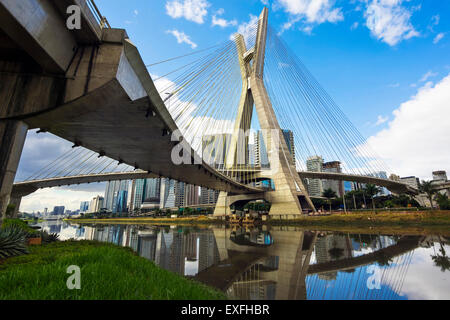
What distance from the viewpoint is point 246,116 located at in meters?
44.9

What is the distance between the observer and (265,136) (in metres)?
39.8

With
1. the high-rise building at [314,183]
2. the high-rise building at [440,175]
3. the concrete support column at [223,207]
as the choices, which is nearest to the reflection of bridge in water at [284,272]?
the concrete support column at [223,207]

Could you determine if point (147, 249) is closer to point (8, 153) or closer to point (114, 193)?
point (8, 153)

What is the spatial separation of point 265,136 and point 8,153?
118 ft

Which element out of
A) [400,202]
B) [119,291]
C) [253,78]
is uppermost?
[253,78]

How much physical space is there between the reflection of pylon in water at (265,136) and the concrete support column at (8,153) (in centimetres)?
3400

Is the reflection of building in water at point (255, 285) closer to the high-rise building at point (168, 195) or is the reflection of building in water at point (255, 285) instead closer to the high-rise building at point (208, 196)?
the high-rise building at point (208, 196)

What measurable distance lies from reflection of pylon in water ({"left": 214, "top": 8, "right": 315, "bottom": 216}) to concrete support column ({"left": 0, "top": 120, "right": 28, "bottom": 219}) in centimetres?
3400

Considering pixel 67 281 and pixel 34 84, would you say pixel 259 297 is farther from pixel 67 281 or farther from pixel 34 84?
pixel 34 84

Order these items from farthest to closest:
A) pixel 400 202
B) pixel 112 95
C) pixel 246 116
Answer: pixel 400 202 < pixel 246 116 < pixel 112 95

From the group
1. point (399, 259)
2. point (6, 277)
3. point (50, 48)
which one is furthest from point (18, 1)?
point (399, 259)

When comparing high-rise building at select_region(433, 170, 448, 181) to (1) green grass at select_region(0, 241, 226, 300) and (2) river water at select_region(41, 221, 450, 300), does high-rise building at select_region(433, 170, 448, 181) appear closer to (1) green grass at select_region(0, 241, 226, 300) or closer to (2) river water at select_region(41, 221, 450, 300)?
(2) river water at select_region(41, 221, 450, 300)

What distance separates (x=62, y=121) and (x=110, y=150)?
20.6 feet

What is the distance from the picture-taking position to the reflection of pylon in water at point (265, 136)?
37156 mm
